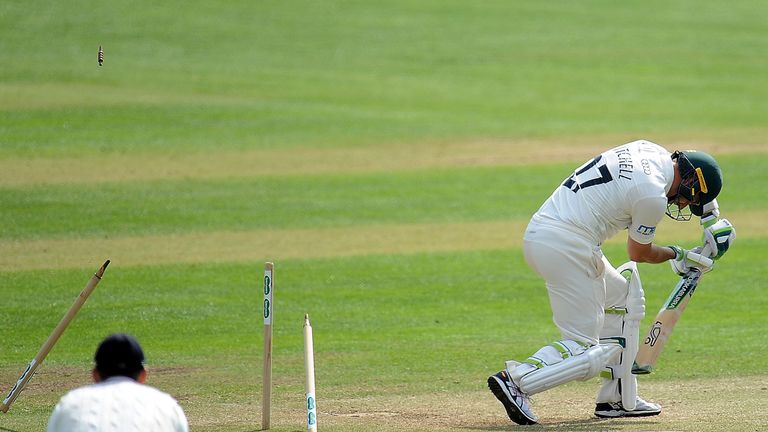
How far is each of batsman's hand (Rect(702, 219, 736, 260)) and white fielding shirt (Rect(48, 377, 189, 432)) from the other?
493cm

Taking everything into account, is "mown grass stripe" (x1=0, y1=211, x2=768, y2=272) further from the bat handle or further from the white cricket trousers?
the bat handle

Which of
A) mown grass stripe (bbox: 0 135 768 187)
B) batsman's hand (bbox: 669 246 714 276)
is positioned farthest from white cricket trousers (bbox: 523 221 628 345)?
mown grass stripe (bbox: 0 135 768 187)

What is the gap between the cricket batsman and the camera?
26.5 feet

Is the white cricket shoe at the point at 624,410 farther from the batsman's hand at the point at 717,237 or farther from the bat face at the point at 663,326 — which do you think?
the batsman's hand at the point at 717,237

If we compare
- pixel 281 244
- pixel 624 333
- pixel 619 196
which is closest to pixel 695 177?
pixel 619 196

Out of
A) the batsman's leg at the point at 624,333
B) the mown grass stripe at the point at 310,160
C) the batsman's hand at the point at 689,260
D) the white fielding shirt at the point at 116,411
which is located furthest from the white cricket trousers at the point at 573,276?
the mown grass stripe at the point at 310,160

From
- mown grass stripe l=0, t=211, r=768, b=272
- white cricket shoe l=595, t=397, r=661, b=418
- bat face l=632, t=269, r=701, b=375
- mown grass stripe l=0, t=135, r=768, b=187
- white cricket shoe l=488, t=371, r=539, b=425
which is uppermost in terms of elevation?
mown grass stripe l=0, t=135, r=768, b=187

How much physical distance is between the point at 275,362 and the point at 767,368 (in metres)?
4.29

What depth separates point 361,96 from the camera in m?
28.5

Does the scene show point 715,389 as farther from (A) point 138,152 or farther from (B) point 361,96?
(B) point 361,96

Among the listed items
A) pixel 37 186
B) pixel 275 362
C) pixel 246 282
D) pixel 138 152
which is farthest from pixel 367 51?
pixel 275 362

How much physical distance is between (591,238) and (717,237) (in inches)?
40.1

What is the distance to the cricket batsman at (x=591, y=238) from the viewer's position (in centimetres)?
807

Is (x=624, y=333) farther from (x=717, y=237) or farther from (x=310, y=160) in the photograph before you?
(x=310, y=160)
